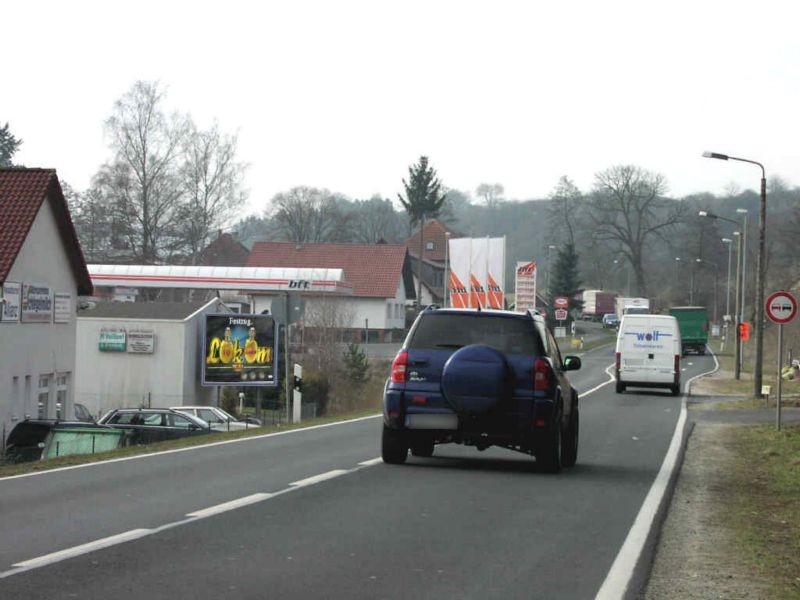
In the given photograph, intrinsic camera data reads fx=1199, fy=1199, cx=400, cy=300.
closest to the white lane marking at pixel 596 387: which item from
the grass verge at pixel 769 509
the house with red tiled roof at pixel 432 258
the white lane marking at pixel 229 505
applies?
the grass verge at pixel 769 509

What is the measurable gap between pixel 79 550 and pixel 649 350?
33.4 metres

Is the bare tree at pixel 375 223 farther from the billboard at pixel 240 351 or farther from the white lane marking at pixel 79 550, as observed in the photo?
the white lane marking at pixel 79 550

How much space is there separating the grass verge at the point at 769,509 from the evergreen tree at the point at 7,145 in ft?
248

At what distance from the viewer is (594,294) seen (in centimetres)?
12550

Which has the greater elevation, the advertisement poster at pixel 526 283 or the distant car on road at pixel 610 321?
the advertisement poster at pixel 526 283

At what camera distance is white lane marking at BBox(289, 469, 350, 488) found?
11922mm

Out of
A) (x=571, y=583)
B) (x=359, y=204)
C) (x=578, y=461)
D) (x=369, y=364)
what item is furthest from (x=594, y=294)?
(x=571, y=583)

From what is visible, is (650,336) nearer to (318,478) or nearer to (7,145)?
(318,478)

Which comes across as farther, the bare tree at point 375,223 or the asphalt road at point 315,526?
the bare tree at point 375,223

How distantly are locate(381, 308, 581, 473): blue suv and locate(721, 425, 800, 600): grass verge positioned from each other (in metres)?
2.20

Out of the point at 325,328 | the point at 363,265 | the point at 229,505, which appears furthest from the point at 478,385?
the point at 363,265

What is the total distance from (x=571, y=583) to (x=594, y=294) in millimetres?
119812

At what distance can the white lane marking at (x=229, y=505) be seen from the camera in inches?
378

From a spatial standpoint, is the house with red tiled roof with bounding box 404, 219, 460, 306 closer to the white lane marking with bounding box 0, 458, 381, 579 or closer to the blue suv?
the blue suv
